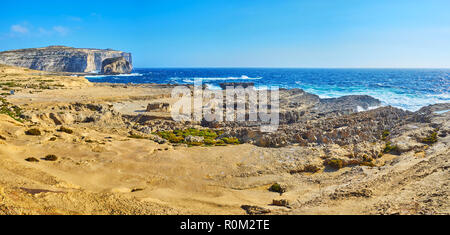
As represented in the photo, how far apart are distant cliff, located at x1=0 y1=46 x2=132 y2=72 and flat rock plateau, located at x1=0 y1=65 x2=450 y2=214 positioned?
437ft

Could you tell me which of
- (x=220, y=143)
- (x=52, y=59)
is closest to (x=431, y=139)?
(x=220, y=143)

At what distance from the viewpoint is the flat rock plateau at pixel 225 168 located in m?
7.50

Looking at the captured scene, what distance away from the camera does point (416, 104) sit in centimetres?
4041

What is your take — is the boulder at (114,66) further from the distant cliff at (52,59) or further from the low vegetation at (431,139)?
the low vegetation at (431,139)

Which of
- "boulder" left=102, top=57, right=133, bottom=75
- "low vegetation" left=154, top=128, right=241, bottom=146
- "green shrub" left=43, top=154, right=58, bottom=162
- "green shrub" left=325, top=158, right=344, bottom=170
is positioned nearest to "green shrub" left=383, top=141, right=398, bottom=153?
"green shrub" left=325, top=158, right=344, bottom=170

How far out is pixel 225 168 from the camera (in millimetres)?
14016

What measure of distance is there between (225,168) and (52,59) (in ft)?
509

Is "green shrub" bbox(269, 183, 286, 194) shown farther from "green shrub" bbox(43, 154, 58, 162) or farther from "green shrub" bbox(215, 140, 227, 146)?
"green shrub" bbox(43, 154, 58, 162)

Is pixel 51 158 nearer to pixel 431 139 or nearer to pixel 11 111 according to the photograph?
pixel 11 111

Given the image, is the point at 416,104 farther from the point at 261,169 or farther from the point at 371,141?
the point at 261,169

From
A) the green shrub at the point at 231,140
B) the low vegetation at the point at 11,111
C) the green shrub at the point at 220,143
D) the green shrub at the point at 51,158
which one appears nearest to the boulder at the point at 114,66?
the low vegetation at the point at 11,111
